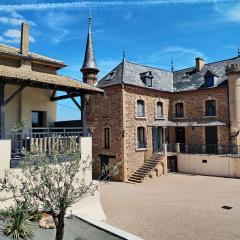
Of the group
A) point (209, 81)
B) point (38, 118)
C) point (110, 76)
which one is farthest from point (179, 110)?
point (38, 118)

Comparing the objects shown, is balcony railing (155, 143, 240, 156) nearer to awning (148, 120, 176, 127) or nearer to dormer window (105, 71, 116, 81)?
awning (148, 120, 176, 127)

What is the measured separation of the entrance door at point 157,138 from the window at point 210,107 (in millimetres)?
4532

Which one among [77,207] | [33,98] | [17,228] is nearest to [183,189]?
[77,207]

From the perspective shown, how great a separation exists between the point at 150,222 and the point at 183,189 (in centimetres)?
674

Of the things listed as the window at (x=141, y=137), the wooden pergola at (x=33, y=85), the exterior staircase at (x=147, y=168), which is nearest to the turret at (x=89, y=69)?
the window at (x=141, y=137)

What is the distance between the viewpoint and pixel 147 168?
22.8 meters

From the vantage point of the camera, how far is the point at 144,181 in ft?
70.1

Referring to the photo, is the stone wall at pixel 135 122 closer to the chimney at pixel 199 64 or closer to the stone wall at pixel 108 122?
the stone wall at pixel 108 122

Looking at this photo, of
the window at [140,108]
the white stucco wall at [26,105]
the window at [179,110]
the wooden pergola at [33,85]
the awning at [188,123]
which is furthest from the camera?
the window at [179,110]

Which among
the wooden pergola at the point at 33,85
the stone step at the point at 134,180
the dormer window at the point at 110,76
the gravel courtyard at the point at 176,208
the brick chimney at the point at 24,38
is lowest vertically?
the gravel courtyard at the point at 176,208

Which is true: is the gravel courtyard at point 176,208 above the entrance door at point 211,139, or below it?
below

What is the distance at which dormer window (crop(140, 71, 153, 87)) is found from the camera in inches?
983

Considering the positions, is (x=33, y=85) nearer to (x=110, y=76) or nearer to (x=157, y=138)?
(x=110, y=76)

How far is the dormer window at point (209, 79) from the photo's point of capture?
80.3ft
